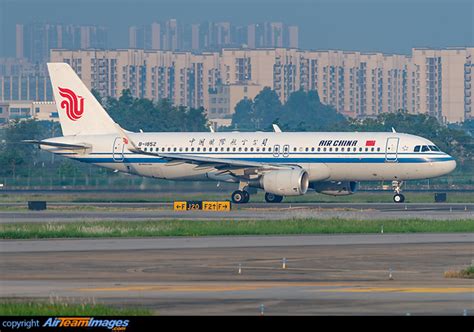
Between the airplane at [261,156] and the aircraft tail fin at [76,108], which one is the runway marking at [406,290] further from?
the aircraft tail fin at [76,108]

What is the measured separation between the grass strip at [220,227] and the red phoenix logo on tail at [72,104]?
26.6 meters

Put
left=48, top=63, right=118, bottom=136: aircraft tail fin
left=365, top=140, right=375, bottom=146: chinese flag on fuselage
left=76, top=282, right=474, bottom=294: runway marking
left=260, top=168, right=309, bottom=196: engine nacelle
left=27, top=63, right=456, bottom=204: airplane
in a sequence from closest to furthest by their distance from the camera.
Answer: left=76, top=282, right=474, bottom=294: runway marking < left=260, top=168, right=309, bottom=196: engine nacelle < left=27, top=63, right=456, bottom=204: airplane < left=365, top=140, right=375, bottom=146: chinese flag on fuselage < left=48, top=63, right=118, bottom=136: aircraft tail fin

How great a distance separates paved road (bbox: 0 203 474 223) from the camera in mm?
58938

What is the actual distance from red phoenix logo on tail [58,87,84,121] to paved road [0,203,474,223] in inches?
328

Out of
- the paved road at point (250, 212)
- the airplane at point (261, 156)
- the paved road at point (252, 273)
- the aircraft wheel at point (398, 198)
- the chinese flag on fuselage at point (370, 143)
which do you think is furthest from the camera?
the aircraft wheel at point (398, 198)

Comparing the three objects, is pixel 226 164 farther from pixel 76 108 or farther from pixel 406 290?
pixel 406 290

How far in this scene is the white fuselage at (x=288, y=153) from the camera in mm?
73125

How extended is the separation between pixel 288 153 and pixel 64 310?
49.4 metres

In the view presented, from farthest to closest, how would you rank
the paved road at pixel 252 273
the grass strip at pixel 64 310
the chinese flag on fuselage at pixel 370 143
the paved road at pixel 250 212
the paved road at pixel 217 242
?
the chinese flag on fuselage at pixel 370 143 → the paved road at pixel 250 212 → the paved road at pixel 217 242 → the paved road at pixel 252 273 → the grass strip at pixel 64 310

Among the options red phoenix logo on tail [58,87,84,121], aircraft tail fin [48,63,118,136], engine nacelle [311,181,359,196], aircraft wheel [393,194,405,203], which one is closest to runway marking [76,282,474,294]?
aircraft wheel [393,194,405,203]

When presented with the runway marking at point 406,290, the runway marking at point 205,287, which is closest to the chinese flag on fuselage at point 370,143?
the runway marking at point 205,287

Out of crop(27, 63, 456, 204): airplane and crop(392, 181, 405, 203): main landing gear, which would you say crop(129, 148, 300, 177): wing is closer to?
crop(27, 63, 456, 204): airplane
